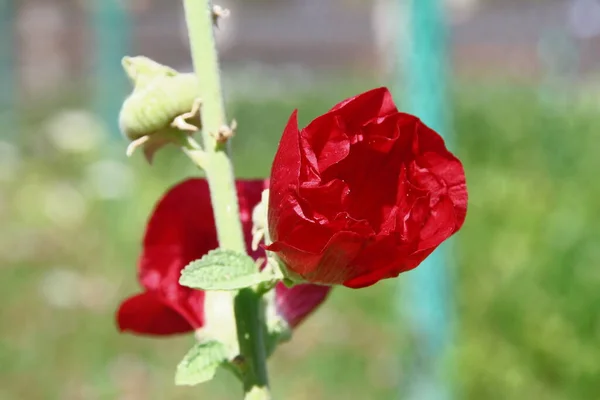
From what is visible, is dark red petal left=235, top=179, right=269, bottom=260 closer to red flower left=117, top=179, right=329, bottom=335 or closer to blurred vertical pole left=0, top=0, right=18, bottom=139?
red flower left=117, top=179, right=329, bottom=335

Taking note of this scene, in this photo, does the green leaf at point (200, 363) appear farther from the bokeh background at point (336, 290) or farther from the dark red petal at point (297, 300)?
the bokeh background at point (336, 290)

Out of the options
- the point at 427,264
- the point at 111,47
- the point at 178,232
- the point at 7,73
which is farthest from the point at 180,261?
the point at 7,73

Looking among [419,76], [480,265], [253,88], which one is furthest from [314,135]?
[253,88]

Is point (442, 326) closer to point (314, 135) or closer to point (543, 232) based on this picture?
point (543, 232)

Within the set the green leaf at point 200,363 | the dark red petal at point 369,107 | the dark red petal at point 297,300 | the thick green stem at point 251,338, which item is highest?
the dark red petal at point 369,107

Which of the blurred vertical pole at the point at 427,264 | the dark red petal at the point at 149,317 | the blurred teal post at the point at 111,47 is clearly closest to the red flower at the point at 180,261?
the dark red petal at the point at 149,317

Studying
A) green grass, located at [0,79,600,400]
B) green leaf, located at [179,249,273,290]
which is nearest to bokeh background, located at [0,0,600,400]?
green grass, located at [0,79,600,400]

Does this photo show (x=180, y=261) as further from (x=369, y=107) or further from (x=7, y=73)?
(x=7, y=73)

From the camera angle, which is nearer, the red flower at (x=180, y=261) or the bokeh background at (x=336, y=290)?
the red flower at (x=180, y=261)
